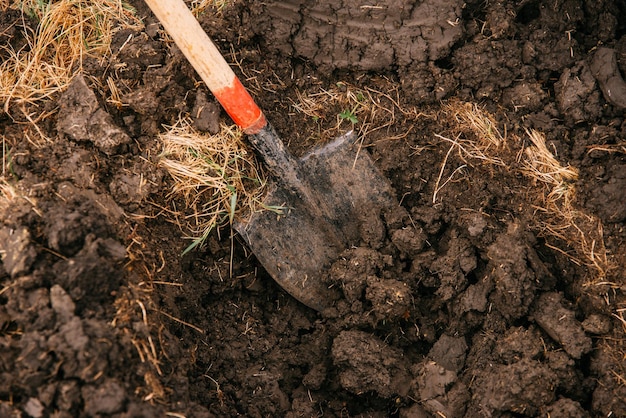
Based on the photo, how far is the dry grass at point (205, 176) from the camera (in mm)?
2627

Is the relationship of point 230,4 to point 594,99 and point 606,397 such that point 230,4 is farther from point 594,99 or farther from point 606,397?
point 606,397

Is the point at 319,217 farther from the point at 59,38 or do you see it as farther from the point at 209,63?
the point at 59,38

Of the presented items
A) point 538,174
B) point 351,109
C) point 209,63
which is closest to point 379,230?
point 351,109

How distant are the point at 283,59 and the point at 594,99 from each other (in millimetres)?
1462

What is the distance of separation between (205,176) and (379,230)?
851 millimetres

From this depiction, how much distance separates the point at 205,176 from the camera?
2.65 m

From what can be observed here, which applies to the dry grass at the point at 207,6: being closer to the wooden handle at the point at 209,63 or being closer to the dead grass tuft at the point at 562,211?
the wooden handle at the point at 209,63

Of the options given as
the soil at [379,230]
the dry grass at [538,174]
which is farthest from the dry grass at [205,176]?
the dry grass at [538,174]

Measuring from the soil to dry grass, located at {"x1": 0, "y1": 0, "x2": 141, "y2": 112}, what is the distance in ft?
0.19

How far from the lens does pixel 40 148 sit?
247 centimetres

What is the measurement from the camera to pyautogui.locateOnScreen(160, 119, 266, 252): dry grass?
103 inches

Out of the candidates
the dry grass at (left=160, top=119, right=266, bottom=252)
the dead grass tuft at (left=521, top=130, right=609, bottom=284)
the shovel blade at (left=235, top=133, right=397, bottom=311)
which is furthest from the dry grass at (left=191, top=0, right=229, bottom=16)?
the dead grass tuft at (left=521, top=130, right=609, bottom=284)

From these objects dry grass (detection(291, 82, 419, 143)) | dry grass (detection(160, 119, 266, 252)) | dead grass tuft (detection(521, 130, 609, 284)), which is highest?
dry grass (detection(160, 119, 266, 252))

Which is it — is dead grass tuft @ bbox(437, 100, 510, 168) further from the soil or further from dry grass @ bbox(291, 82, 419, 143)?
dry grass @ bbox(291, 82, 419, 143)
